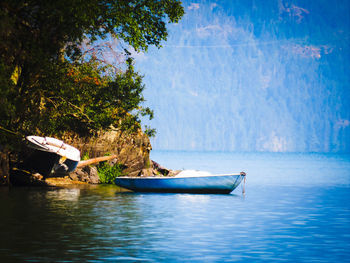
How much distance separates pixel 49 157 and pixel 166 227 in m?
14.8

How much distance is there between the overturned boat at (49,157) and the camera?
32.9m

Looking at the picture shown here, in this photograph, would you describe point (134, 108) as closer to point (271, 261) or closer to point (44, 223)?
point (44, 223)

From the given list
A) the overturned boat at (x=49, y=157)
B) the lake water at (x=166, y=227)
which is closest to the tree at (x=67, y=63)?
the overturned boat at (x=49, y=157)

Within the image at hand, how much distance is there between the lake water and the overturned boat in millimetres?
1668

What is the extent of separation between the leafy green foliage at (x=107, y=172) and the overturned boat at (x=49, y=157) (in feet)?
17.9

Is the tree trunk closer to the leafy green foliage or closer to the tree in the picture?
the tree

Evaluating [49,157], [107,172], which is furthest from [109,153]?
[49,157]

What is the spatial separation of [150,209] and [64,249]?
1103cm

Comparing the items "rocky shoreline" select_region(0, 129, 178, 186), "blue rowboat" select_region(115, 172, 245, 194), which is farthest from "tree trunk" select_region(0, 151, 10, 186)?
"blue rowboat" select_region(115, 172, 245, 194)

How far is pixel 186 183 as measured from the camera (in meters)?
33.4

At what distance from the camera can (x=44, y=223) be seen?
2042cm

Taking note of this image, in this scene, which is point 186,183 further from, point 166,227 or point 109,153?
point 166,227

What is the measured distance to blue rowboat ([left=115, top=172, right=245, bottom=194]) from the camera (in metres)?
33.0

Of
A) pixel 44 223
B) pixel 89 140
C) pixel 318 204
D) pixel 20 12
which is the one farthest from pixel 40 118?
pixel 318 204
